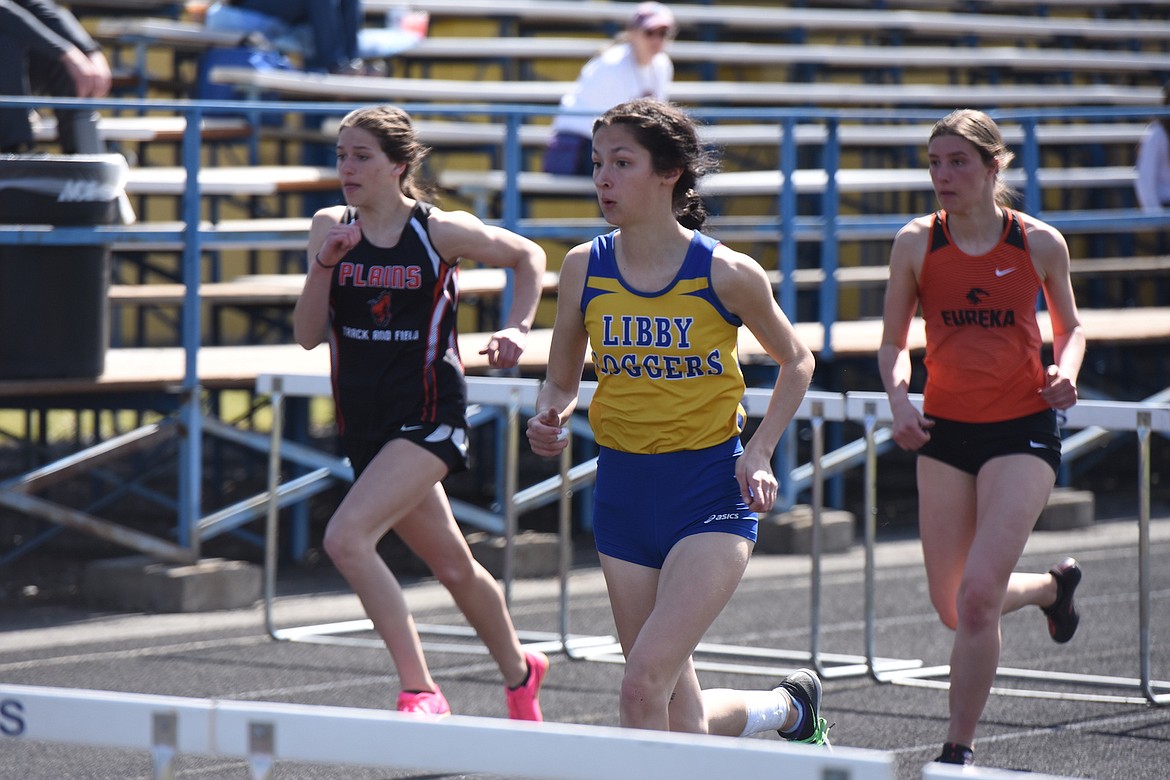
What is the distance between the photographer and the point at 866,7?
1789 centimetres

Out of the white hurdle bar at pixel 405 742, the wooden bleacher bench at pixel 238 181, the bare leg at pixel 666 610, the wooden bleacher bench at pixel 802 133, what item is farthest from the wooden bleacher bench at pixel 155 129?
the white hurdle bar at pixel 405 742

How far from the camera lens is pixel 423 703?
16.0ft

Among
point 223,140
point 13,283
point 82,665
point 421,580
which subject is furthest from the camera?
point 223,140

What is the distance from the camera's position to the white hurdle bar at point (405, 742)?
7.50 feet

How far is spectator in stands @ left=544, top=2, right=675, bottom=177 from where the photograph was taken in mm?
11391

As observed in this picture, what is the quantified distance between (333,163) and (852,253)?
5.38m

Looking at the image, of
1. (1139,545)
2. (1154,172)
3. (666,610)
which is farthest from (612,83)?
(666,610)

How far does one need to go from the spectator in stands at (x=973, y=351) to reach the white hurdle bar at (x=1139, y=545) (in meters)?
0.72

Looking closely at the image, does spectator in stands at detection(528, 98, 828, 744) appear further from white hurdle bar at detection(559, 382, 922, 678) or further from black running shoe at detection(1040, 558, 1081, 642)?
white hurdle bar at detection(559, 382, 922, 678)

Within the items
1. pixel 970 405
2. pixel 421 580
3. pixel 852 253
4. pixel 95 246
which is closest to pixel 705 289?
pixel 970 405

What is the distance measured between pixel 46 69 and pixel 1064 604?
590cm

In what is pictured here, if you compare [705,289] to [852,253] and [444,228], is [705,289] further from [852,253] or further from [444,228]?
[852,253]

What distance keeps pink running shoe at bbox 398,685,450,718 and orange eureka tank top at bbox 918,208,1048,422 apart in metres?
1.80

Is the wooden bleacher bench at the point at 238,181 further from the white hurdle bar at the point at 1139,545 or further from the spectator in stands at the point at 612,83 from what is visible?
the white hurdle bar at the point at 1139,545
